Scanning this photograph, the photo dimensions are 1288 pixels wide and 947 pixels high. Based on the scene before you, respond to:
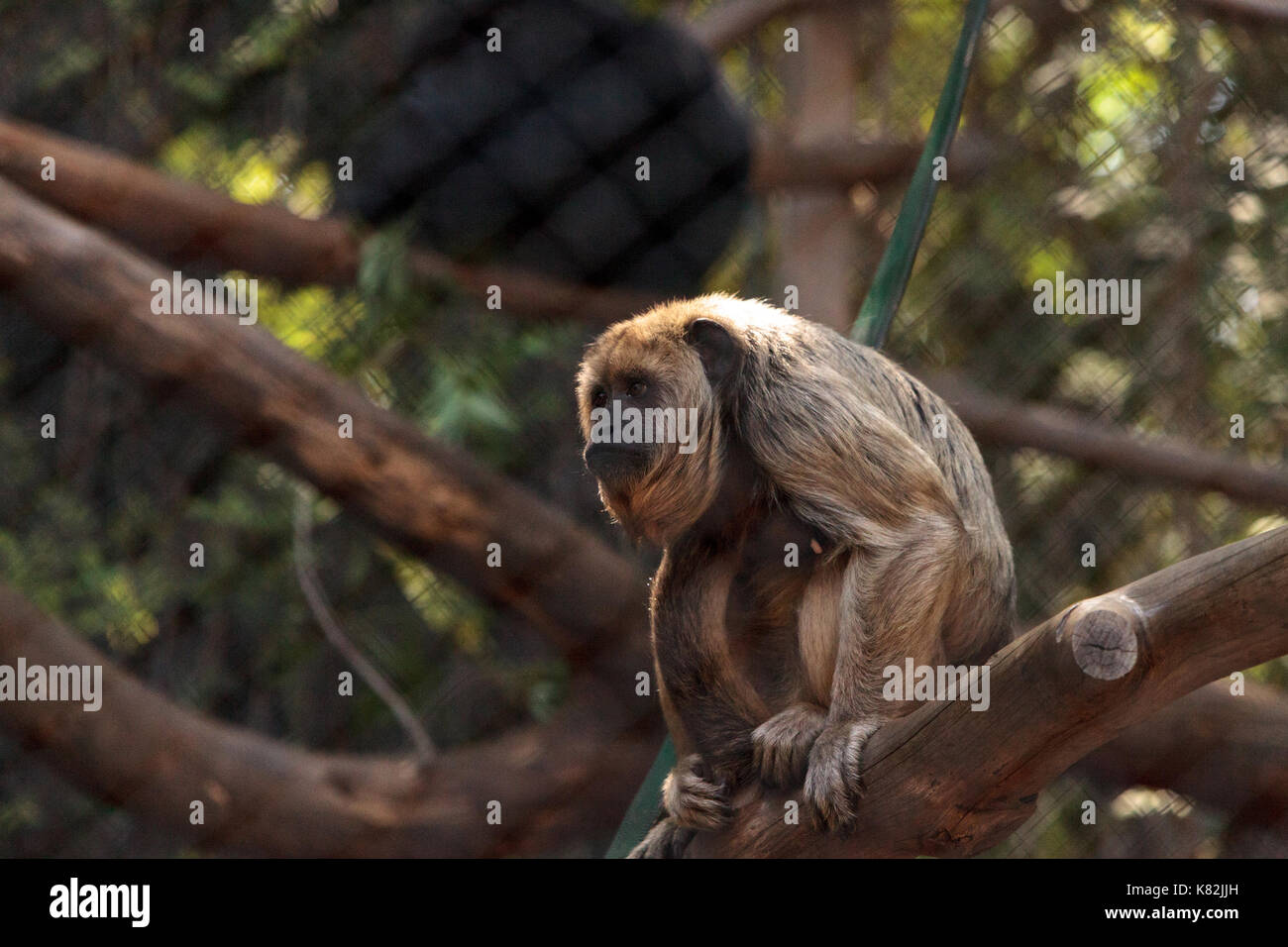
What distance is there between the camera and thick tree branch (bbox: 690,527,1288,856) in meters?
1.43

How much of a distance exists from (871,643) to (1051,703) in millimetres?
356

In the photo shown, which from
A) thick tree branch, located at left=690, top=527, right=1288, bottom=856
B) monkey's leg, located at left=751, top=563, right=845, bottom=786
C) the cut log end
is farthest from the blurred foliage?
the cut log end

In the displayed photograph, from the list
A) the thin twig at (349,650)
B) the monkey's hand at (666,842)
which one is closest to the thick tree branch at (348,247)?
the thin twig at (349,650)

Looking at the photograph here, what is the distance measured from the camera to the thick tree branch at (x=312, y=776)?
9.98 ft

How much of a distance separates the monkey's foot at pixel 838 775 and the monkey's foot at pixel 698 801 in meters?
0.23

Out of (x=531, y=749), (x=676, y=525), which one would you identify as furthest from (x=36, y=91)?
(x=676, y=525)

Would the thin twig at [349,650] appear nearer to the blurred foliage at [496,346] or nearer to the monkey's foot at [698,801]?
the blurred foliage at [496,346]

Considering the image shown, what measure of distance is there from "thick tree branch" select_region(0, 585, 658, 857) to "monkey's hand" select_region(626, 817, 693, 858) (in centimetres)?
129

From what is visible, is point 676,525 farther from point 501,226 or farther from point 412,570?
point 412,570

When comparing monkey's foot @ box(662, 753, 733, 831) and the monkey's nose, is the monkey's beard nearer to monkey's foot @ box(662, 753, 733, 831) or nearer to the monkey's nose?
the monkey's nose

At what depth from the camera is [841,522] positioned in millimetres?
1949

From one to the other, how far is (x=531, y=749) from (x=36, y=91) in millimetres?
2624

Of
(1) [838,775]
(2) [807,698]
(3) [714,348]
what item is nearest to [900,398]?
(3) [714,348]

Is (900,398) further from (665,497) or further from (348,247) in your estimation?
(348,247)
